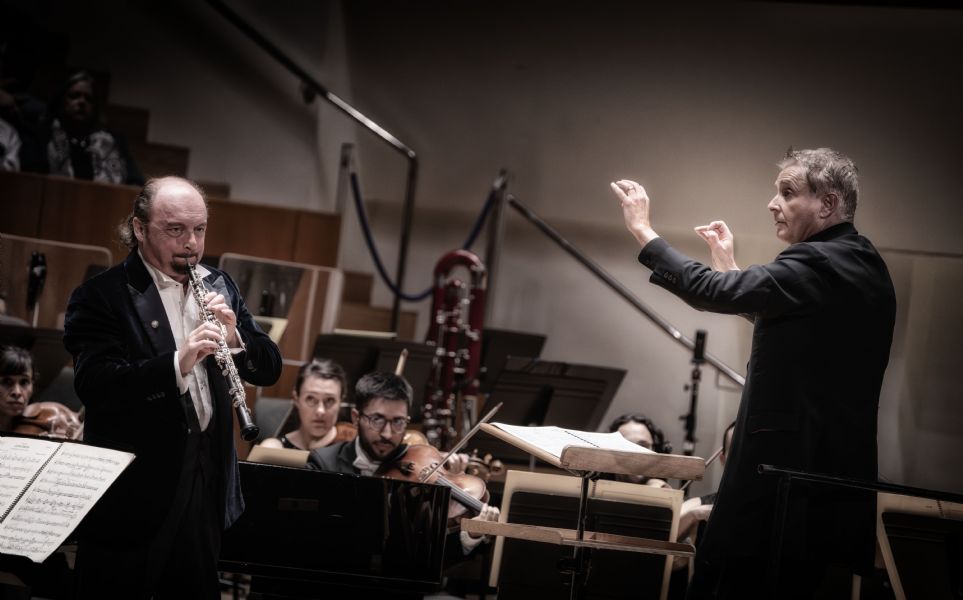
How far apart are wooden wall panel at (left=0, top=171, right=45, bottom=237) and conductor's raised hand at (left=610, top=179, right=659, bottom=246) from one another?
171 inches

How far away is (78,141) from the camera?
6062 millimetres

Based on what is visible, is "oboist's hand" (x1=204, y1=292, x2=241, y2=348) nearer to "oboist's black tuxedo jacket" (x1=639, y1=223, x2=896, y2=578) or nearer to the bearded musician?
"oboist's black tuxedo jacket" (x1=639, y1=223, x2=896, y2=578)

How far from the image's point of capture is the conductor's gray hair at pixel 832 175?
2.33 meters

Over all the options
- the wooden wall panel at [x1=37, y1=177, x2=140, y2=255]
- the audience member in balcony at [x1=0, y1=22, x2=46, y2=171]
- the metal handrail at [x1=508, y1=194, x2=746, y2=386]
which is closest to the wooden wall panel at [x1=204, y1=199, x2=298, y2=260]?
the wooden wall panel at [x1=37, y1=177, x2=140, y2=255]

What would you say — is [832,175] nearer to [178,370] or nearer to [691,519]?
[178,370]

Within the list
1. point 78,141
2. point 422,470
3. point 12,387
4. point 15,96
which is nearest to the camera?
point 422,470

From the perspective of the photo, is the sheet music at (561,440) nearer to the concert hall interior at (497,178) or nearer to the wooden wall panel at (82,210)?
the concert hall interior at (497,178)

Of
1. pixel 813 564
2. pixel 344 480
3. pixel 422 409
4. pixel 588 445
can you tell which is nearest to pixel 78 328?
pixel 344 480

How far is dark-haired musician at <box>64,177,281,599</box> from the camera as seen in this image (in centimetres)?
219

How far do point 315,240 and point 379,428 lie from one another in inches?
100

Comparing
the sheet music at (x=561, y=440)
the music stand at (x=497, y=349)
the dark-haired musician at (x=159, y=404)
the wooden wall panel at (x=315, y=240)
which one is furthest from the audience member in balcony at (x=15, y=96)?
the sheet music at (x=561, y=440)

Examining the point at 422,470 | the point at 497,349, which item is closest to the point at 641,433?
the point at 497,349

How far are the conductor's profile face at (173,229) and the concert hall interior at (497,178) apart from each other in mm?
2056

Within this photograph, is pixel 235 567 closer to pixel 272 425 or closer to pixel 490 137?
pixel 272 425
